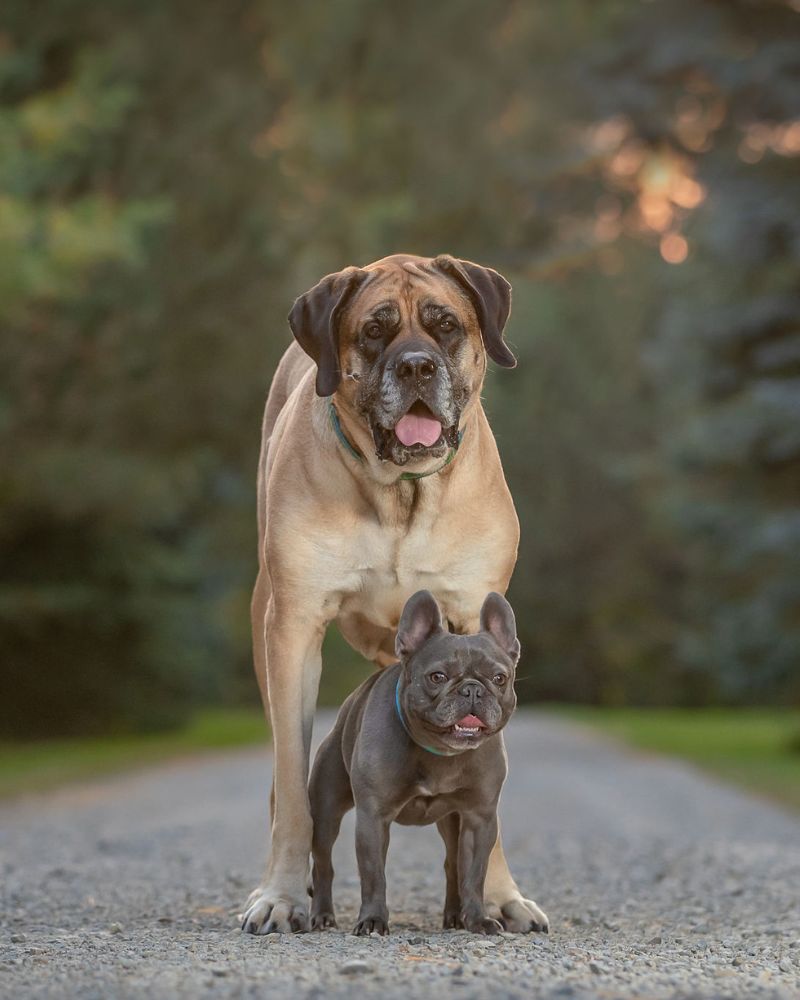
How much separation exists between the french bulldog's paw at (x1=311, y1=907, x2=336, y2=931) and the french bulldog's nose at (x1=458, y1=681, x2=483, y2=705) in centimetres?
127

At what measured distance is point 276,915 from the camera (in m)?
6.32

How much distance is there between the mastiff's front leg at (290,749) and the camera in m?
6.45

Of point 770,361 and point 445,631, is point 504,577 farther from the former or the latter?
point 770,361

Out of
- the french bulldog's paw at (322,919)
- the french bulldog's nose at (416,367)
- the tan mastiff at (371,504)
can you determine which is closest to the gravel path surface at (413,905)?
the french bulldog's paw at (322,919)

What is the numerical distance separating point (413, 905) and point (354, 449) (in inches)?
97.3

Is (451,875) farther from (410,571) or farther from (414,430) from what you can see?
(414,430)

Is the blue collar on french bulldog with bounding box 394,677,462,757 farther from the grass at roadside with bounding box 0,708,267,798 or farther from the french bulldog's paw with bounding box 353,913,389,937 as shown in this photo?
the grass at roadside with bounding box 0,708,267,798

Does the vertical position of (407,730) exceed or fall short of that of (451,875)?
it exceeds it

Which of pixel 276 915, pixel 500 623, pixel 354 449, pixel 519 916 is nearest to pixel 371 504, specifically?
pixel 354 449

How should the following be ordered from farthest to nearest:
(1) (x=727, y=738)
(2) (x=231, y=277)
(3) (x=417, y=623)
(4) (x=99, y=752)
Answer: (1) (x=727, y=738)
(4) (x=99, y=752)
(2) (x=231, y=277)
(3) (x=417, y=623)

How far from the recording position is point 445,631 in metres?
6.23

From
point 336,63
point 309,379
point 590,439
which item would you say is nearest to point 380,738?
point 309,379

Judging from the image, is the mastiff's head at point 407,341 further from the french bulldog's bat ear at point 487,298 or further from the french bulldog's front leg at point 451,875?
the french bulldog's front leg at point 451,875

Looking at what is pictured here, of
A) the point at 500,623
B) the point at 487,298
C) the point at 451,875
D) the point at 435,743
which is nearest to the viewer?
the point at 435,743
